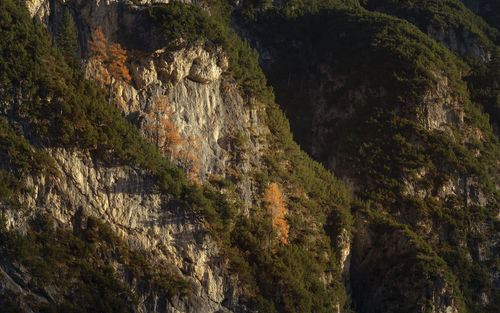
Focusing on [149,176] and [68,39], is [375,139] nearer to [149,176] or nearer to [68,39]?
[149,176]

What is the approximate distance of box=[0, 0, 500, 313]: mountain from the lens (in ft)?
177

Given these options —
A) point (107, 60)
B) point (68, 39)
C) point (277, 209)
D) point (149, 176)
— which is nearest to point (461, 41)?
Result: point (277, 209)

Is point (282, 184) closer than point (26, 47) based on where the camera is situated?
No

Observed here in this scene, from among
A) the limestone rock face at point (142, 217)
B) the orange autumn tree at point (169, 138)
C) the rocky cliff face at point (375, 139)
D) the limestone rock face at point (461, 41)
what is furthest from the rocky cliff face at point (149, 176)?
the limestone rock face at point (461, 41)

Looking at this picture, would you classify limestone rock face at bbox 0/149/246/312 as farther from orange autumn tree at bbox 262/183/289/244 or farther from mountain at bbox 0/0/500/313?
orange autumn tree at bbox 262/183/289/244

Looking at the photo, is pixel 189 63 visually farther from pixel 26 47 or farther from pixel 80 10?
pixel 26 47

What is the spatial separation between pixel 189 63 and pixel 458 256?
32.5 metres

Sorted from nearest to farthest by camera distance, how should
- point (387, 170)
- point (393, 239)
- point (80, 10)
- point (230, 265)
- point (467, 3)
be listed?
point (230, 265), point (80, 10), point (393, 239), point (387, 170), point (467, 3)

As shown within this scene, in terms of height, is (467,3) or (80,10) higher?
(467,3)

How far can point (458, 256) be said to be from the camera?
72062 millimetres

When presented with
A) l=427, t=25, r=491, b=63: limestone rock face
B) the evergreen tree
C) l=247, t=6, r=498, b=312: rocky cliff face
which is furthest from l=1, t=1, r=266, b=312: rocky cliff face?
l=427, t=25, r=491, b=63: limestone rock face

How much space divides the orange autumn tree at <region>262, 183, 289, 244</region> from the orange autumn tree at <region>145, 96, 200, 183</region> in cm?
758

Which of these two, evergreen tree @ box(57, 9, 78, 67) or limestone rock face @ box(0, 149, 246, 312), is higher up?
evergreen tree @ box(57, 9, 78, 67)

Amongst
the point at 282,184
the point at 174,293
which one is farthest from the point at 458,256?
the point at 174,293
